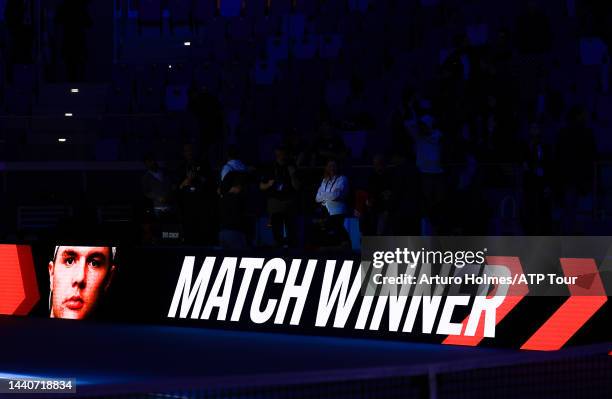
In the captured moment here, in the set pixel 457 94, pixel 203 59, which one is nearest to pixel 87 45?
pixel 203 59

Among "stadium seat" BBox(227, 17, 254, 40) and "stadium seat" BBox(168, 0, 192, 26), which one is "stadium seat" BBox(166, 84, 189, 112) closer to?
"stadium seat" BBox(227, 17, 254, 40)

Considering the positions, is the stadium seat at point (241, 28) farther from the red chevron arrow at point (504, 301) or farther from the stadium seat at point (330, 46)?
the red chevron arrow at point (504, 301)

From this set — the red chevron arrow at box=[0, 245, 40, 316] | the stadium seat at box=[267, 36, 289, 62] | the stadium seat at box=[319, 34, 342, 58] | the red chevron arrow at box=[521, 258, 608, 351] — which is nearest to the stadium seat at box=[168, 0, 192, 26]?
the stadium seat at box=[267, 36, 289, 62]

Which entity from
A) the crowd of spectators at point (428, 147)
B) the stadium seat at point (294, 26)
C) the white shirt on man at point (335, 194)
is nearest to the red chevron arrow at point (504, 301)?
the crowd of spectators at point (428, 147)

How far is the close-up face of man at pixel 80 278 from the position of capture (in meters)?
15.0

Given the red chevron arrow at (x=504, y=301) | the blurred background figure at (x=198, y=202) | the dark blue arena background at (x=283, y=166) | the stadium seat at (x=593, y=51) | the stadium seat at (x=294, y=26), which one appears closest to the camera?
the dark blue arena background at (x=283, y=166)

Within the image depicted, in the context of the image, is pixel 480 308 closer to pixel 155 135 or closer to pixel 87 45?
pixel 155 135

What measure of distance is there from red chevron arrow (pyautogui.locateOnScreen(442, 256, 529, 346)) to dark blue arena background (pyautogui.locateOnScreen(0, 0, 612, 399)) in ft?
0.25

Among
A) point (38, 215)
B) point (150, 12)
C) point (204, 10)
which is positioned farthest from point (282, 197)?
point (150, 12)

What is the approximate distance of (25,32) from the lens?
2575cm

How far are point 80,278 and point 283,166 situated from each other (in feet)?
11.2

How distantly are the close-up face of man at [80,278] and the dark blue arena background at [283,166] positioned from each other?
30 millimetres

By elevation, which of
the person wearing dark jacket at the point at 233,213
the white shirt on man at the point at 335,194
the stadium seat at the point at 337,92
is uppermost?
the stadium seat at the point at 337,92

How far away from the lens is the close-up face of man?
14961mm
